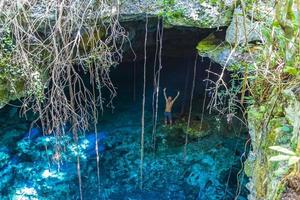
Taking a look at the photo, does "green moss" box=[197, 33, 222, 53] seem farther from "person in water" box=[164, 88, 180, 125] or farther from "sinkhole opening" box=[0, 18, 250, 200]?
"person in water" box=[164, 88, 180, 125]

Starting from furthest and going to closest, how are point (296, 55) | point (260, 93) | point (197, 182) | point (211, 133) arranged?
point (211, 133), point (197, 182), point (260, 93), point (296, 55)

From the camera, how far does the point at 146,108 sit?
733cm

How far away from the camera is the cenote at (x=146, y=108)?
2.88m

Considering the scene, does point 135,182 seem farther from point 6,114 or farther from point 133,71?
point 133,71

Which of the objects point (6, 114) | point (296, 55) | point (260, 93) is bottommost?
point (6, 114)

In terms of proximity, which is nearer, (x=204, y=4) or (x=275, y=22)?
(x=275, y=22)

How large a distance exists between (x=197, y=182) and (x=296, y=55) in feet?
9.68

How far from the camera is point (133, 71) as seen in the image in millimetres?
8883

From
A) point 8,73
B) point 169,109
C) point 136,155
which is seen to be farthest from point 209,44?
point 8,73

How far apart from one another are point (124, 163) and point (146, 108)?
1935 millimetres

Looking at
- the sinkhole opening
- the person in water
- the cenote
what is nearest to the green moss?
the cenote

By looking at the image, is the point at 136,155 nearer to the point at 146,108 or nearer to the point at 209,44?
the point at 146,108

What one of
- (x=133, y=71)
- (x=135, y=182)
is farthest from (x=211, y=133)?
(x=133, y=71)

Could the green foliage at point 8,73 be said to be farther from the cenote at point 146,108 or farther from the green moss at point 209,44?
the green moss at point 209,44
